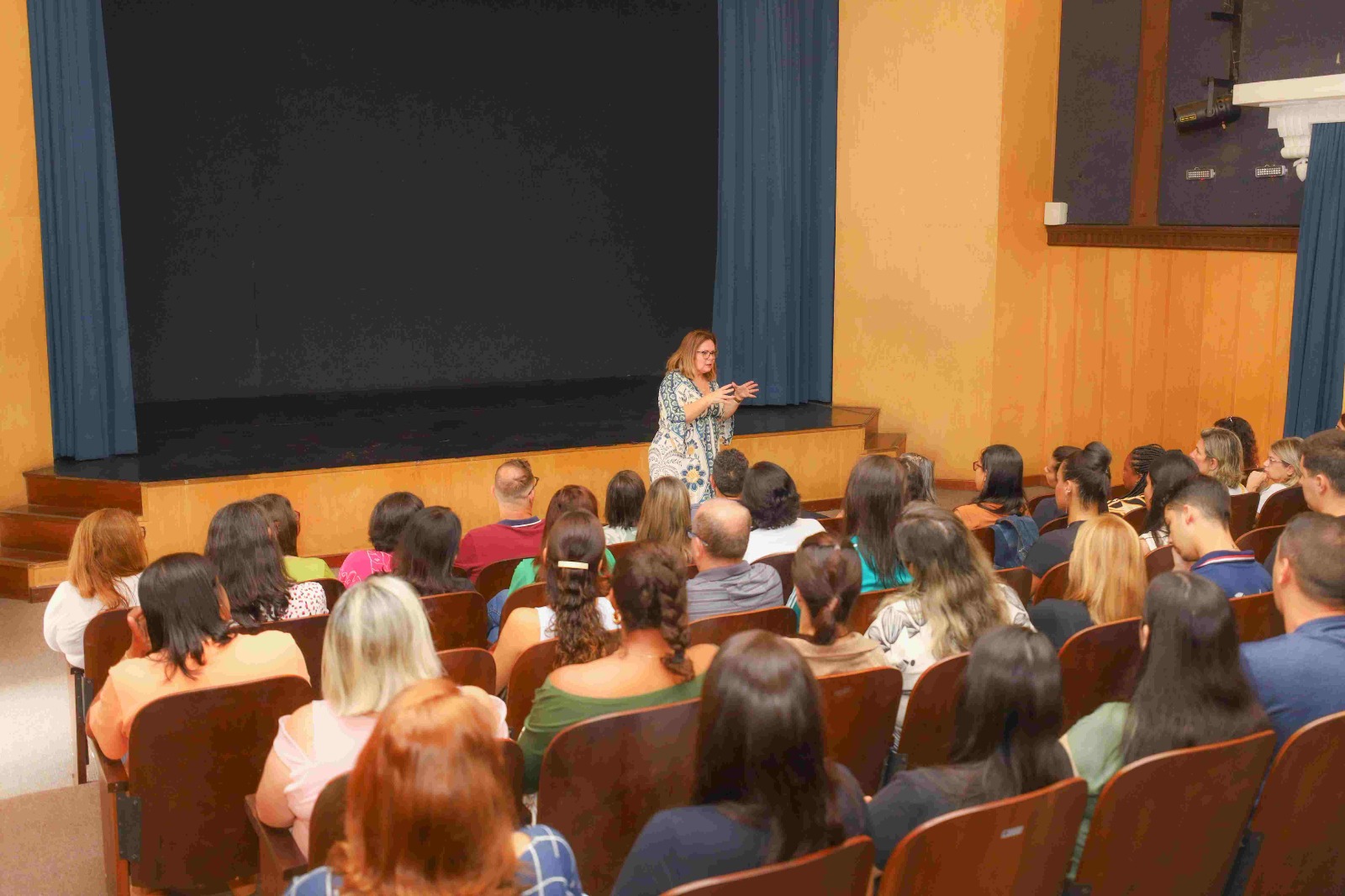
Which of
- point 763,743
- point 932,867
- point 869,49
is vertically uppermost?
point 869,49

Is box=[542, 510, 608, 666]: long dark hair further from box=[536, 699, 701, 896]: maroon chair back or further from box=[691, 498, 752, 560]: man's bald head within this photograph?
box=[536, 699, 701, 896]: maroon chair back

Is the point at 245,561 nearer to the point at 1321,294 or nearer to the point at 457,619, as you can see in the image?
the point at 457,619

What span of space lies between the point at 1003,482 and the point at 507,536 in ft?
5.80

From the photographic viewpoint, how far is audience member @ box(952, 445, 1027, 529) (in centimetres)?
427

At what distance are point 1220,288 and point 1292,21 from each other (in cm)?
244

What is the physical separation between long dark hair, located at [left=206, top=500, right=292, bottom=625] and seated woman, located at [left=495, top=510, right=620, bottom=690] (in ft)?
2.39

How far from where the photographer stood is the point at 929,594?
2.83 metres

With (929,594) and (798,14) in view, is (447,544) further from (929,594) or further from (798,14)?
(798,14)

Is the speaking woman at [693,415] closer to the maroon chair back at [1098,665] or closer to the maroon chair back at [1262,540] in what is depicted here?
the maroon chair back at [1262,540]

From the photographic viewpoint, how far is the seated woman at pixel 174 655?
8.48 ft

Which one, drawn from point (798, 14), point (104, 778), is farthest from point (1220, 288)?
point (104, 778)

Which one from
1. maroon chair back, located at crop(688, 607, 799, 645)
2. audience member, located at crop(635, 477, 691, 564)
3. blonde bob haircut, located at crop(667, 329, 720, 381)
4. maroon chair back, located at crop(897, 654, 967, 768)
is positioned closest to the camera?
maroon chair back, located at crop(897, 654, 967, 768)

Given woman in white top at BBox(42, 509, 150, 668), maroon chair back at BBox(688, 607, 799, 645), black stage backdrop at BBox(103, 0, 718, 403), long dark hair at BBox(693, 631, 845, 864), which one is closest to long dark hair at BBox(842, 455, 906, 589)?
maroon chair back at BBox(688, 607, 799, 645)

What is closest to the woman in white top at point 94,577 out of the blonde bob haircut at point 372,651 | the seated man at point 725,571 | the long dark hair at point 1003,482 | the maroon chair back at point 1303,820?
the blonde bob haircut at point 372,651
